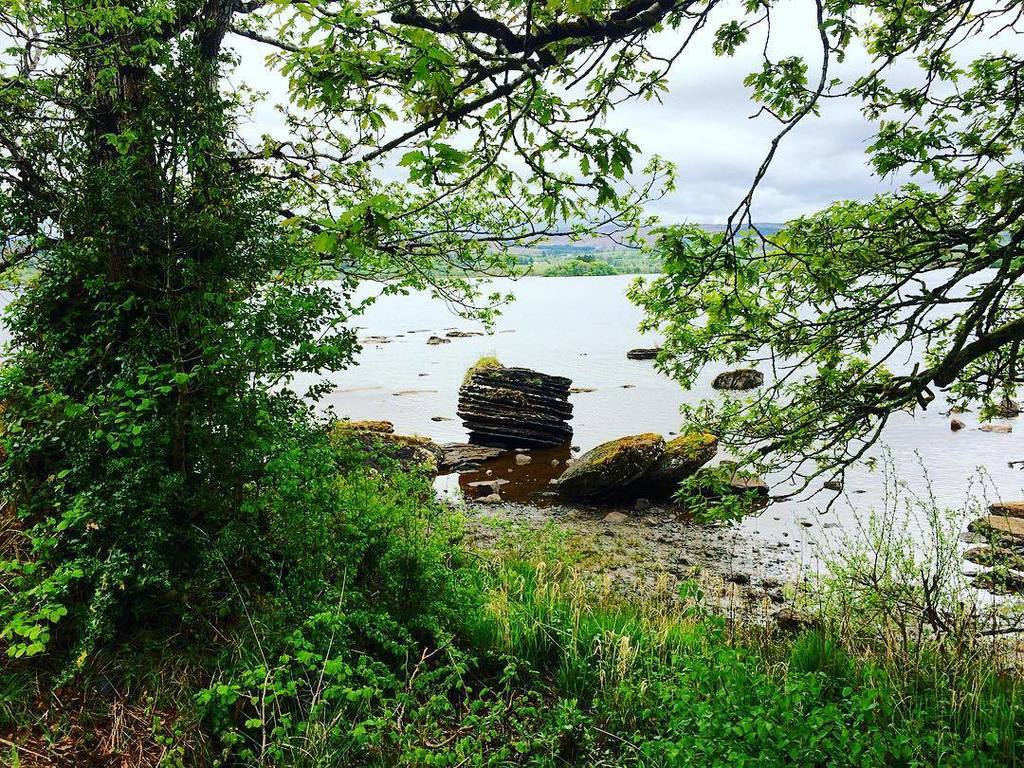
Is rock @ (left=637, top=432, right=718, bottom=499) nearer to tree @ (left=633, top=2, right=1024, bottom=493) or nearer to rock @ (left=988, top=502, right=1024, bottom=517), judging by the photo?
rock @ (left=988, top=502, right=1024, bottom=517)

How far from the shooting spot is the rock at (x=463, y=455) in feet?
53.5

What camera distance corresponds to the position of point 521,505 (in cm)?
1351

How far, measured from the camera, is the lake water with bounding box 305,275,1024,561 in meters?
12.8

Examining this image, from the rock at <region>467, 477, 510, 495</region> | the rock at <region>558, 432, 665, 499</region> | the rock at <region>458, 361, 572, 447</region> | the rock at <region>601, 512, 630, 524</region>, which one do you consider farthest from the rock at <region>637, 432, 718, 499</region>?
the rock at <region>458, 361, 572, 447</region>

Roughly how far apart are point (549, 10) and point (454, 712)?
4370mm

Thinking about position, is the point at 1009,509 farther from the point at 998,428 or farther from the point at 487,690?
the point at 487,690

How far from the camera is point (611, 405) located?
77.2ft

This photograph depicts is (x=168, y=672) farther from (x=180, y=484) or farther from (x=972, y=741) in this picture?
(x=972, y=741)

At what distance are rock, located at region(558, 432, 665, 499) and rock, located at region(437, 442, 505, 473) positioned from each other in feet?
10.4

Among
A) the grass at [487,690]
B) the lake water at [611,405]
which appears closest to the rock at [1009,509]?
the lake water at [611,405]

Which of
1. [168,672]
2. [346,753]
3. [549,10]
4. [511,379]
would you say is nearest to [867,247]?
[549,10]

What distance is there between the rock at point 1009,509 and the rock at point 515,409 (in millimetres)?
9936

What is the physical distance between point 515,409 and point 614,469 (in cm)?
562

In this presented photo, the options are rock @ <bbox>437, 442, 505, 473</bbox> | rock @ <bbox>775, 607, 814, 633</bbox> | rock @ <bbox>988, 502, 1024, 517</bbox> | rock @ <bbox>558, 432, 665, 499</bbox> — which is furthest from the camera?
rock @ <bbox>437, 442, 505, 473</bbox>
